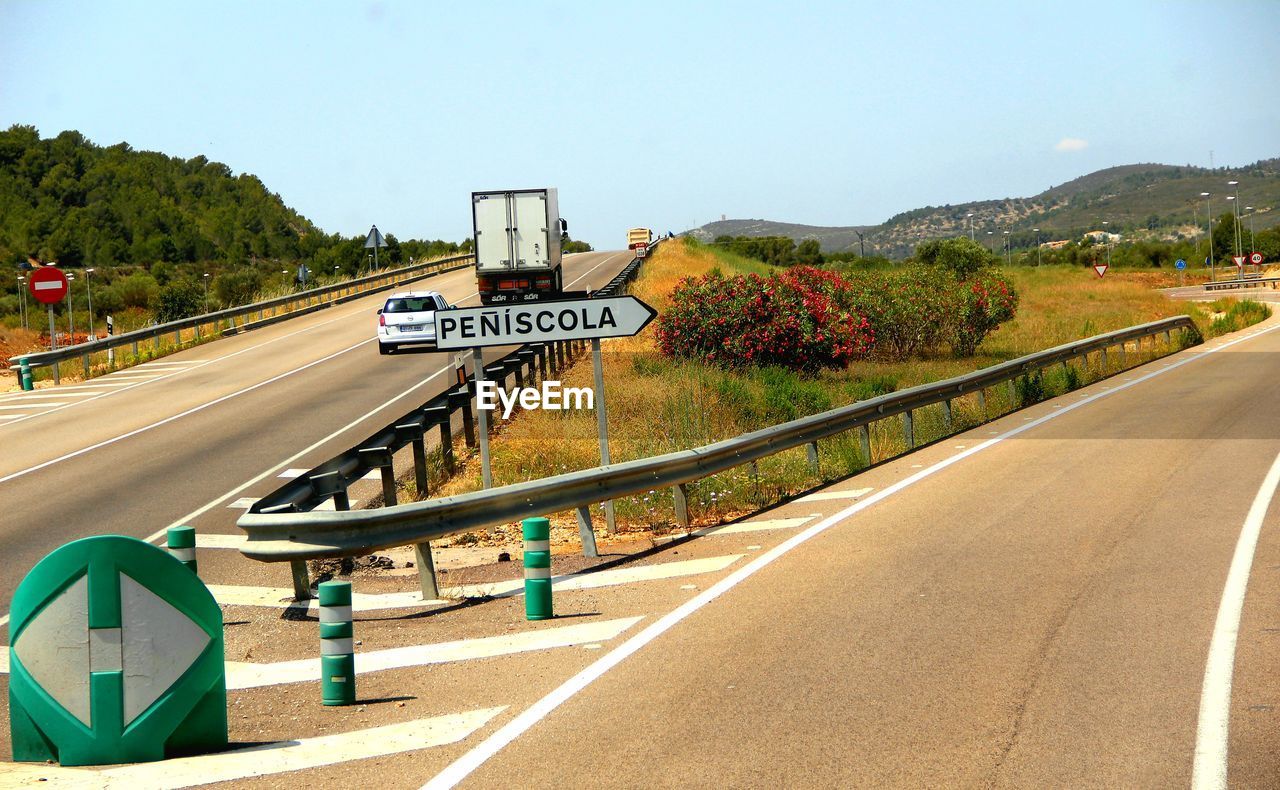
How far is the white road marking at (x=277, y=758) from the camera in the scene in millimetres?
5797

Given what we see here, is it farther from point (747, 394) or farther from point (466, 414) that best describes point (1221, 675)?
point (747, 394)

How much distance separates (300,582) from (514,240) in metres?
26.6

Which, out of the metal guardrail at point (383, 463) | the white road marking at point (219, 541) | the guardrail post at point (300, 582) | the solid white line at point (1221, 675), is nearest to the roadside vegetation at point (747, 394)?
the metal guardrail at point (383, 463)

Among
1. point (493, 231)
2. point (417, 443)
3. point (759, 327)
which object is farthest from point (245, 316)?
point (417, 443)

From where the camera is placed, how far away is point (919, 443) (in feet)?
60.3

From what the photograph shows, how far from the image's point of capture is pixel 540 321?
12812 mm

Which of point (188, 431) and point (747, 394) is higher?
point (747, 394)

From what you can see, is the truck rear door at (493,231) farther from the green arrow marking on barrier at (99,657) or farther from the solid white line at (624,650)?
the green arrow marking on barrier at (99,657)

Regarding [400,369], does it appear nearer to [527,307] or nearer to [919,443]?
[919,443]

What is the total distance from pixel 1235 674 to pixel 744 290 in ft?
77.4

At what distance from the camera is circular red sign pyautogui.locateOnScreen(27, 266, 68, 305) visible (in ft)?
99.7

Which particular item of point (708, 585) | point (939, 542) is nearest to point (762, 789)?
point (708, 585)

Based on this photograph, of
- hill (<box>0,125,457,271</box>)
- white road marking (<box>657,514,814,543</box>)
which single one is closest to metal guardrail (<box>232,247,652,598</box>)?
white road marking (<box>657,514,814,543</box>)

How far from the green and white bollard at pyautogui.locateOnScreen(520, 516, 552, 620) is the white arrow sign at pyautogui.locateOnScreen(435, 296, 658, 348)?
156 inches
